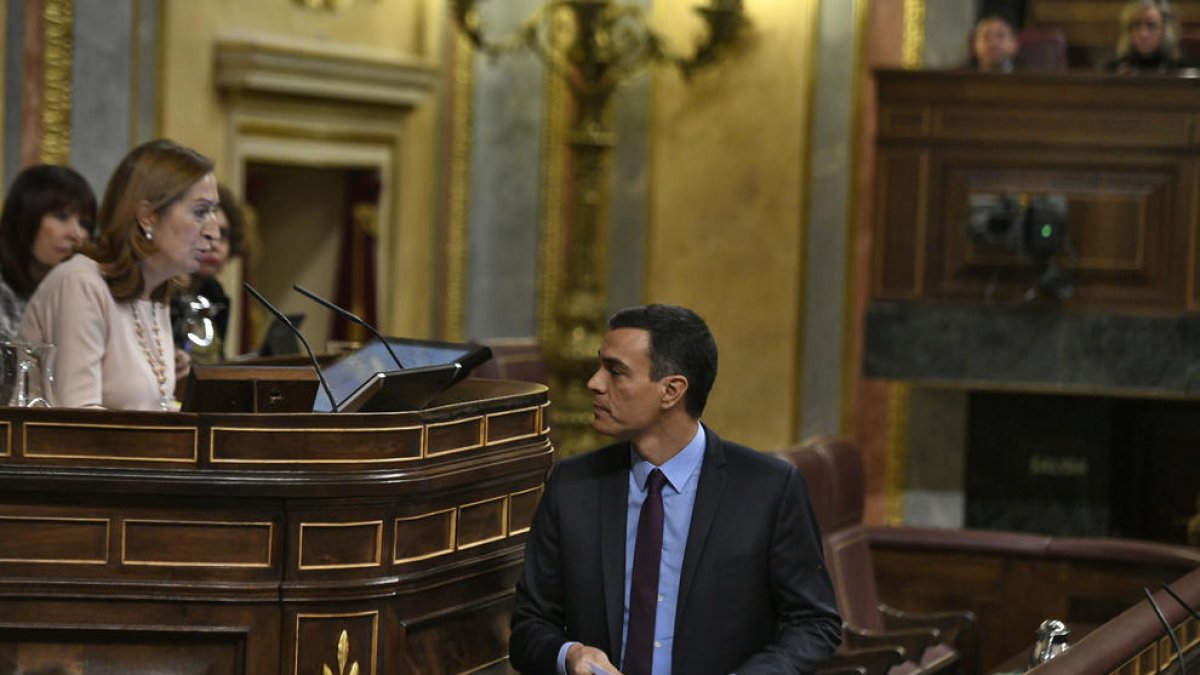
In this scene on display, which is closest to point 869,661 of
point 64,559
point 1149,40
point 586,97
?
point 64,559

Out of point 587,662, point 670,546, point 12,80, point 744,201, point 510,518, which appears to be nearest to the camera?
point 587,662


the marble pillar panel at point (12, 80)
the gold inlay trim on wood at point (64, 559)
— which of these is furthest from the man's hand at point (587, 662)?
the marble pillar panel at point (12, 80)

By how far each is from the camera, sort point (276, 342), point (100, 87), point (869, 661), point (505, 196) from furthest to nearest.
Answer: point (505, 196), point (100, 87), point (276, 342), point (869, 661)

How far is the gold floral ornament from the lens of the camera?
12.7ft

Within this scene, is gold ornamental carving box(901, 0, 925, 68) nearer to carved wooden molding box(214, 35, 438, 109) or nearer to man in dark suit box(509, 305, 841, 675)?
carved wooden molding box(214, 35, 438, 109)

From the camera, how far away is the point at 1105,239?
7926 millimetres

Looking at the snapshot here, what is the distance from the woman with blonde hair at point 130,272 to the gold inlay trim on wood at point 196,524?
17.4 inches

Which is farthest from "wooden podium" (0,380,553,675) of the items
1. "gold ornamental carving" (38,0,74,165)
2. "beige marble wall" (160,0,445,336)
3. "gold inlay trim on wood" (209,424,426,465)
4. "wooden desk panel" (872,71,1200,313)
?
"wooden desk panel" (872,71,1200,313)

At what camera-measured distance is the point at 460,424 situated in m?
4.12

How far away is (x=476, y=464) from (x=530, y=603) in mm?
441

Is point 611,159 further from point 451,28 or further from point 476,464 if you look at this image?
point 476,464

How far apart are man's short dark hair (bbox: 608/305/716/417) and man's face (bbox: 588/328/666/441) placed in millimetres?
17

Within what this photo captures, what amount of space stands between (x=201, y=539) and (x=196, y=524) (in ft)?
0.10

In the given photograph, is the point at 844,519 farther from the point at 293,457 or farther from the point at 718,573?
the point at 293,457
